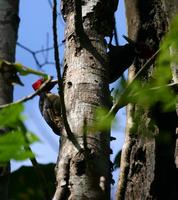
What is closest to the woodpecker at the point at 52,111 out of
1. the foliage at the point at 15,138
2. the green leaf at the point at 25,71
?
the green leaf at the point at 25,71

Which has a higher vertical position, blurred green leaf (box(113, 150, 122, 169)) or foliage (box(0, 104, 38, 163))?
blurred green leaf (box(113, 150, 122, 169))

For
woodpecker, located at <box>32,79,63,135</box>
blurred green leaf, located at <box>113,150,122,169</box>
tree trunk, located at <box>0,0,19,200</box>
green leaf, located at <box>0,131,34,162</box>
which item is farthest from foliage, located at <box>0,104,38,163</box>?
woodpecker, located at <box>32,79,63,135</box>

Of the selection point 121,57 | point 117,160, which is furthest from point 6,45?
→ point 121,57

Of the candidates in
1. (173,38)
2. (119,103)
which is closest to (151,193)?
(119,103)

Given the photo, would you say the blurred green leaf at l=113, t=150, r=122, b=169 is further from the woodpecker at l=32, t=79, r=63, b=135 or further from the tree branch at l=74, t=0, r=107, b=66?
the tree branch at l=74, t=0, r=107, b=66

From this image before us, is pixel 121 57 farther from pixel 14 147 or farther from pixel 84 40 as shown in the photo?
pixel 14 147

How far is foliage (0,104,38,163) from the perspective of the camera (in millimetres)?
1066

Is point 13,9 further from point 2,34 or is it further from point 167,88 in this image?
point 167,88

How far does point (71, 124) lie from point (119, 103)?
479 millimetres

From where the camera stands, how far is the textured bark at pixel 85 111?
172 centimetres

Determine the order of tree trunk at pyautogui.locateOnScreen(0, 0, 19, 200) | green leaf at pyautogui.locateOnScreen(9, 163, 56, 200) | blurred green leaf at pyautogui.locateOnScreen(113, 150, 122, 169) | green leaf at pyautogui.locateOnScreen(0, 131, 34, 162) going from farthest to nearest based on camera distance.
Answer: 1. blurred green leaf at pyautogui.locateOnScreen(113, 150, 122, 169)
2. green leaf at pyautogui.locateOnScreen(9, 163, 56, 200)
3. tree trunk at pyautogui.locateOnScreen(0, 0, 19, 200)
4. green leaf at pyautogui.locateOnScreen(0, 131, 34, 162)

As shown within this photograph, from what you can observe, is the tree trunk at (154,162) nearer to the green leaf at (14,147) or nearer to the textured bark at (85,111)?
the textured bark at (85,111)

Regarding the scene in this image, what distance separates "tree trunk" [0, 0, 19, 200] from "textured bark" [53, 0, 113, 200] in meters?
0.20

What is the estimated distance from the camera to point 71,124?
1.91 meters
